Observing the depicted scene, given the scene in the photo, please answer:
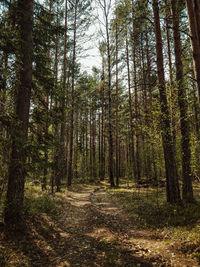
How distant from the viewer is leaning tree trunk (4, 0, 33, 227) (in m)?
5.21

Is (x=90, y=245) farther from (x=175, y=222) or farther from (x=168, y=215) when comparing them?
(x=168, y=215)

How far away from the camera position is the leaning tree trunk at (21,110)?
5207 millimetres

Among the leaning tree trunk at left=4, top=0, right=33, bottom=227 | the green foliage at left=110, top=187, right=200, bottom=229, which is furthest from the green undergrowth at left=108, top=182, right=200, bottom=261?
the leaning tree trunk at left=4, top=0, right=33, bottom=227

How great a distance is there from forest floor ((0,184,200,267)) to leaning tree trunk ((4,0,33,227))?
0.78m

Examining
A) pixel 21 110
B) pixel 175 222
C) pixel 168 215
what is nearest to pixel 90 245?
pixel 175 222

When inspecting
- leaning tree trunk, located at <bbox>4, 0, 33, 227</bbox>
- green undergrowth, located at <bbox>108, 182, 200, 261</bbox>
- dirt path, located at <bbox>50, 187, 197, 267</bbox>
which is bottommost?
dirt path, located at <bbox>50, 187, 197, 267</bbox>

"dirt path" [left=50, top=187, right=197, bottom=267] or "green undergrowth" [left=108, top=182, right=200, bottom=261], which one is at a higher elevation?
"green undergrowth" [left=108, top=182, right=200, bottom=261]

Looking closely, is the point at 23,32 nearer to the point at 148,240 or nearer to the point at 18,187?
the point at 18,187

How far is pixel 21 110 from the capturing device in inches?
228

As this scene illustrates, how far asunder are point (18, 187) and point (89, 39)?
15063mm

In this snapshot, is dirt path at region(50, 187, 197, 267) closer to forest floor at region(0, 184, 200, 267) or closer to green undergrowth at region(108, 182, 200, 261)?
forest floor at region(0, 184, 200, 267)

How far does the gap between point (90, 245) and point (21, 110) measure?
15.8ft

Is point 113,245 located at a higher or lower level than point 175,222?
lower

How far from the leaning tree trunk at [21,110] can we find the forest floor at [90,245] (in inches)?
30.6
